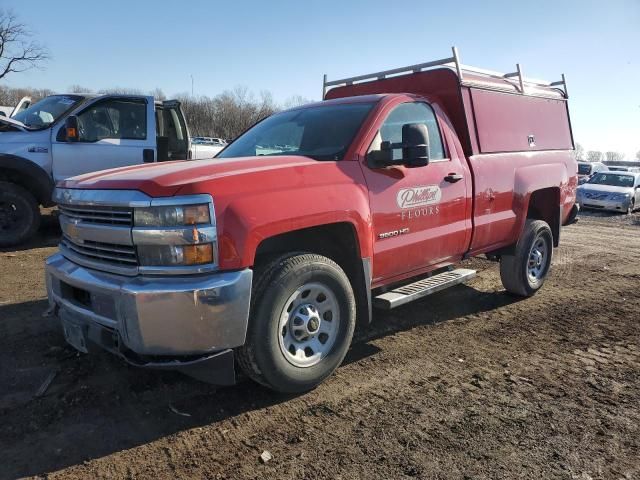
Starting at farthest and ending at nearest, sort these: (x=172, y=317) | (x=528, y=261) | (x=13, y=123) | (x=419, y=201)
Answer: (x=13, y=123)
(x=528, y=261)
(x=419, y=201)
(x=172, y=317)

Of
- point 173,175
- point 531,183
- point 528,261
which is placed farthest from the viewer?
point 528,261

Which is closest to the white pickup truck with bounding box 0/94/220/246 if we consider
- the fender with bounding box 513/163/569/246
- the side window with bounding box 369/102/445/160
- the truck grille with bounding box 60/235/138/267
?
the truck grille with bounding box 60/235/138/267

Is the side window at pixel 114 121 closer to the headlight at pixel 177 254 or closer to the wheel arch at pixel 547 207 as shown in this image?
the headlight at pixel 177 254

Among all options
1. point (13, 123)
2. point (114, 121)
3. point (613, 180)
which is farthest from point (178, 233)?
point (613, 180)

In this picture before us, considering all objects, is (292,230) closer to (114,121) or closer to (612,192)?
(114,121)

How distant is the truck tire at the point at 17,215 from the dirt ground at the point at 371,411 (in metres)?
2.66

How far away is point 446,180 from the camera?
4.41m

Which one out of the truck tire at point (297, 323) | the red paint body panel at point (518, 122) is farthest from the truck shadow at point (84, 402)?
the red paint body panel at point (518, 122)

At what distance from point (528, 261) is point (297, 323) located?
3.49 meters

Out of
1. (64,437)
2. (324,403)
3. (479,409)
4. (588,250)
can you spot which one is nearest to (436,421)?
(479,409)

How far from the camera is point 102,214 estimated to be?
10.2ft

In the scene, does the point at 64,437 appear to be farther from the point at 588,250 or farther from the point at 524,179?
the point at 588,250

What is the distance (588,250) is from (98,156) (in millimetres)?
8604

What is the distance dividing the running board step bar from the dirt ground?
0.47 metres
